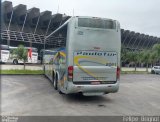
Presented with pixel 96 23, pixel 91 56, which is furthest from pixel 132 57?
pixel 91 56

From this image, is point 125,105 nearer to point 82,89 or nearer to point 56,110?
point 82,89

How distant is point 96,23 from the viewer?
10125mm

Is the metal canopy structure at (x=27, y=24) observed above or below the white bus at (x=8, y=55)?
above

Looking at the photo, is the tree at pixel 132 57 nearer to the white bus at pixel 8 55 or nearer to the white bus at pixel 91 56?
the white bus at pixel 8 55

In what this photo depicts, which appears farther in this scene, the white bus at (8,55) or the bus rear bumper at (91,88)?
the white bus at (8,55)

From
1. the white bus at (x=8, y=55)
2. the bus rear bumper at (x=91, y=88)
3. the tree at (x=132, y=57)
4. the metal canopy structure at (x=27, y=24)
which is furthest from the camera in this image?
the metal canopy structure at (x=27, y=24)

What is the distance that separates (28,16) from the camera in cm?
5172

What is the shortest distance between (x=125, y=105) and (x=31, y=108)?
4043 millimetres

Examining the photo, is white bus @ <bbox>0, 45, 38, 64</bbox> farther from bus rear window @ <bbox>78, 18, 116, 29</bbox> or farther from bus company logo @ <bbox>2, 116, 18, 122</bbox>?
bus company logo @ <bbox>2, 116, 18, 122</bbox>

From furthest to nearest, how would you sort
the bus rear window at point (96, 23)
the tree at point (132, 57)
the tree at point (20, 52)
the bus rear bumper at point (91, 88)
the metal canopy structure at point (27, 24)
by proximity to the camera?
the metal canopy structure at point (27, 24) → the tree at point (132, 57) → the tree at point (20, 52) → the bus rear window at point (96, 23) → the bus rear bumper at point (91, 88)

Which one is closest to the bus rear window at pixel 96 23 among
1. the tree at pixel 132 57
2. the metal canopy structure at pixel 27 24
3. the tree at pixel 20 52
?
the tree at pixel 20 52

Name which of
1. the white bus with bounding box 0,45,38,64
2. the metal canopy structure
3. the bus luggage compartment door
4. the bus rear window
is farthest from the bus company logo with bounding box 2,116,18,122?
the metal canopy structure

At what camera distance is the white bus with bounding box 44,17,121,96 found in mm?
9797

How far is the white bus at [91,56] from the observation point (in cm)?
980
